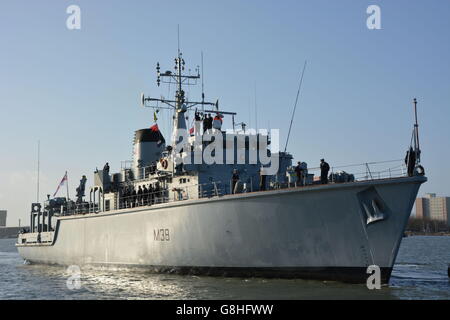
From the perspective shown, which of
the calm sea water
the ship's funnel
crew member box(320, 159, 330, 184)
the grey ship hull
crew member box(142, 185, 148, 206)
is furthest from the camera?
the ship's funnel

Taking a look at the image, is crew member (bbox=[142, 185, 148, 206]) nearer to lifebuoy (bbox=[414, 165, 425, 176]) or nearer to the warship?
the warship

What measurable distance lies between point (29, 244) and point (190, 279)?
16512 mm

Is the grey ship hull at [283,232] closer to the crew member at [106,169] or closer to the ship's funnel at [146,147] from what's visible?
the ship's funnel at [146,147]

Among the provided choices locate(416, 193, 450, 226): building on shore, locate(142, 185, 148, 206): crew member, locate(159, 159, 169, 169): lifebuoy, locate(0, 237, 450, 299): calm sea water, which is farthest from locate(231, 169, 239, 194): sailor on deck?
locate(416, 193, 450, 226): building on shore

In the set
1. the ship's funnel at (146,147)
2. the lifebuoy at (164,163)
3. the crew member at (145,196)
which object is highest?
the ship's funnel at (146,147)

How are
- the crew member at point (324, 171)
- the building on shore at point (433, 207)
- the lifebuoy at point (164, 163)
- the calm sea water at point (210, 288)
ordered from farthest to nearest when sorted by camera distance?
the building on shore at point (433, 207)
the lifebuoy at point (164, 163)
the crew member at point (324, 171)
the calm sea water at point (210, 288)

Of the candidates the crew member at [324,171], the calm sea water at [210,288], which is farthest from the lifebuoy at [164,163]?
the crew member at [324,171]

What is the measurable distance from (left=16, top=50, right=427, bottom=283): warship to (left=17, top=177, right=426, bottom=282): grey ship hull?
0.03 m

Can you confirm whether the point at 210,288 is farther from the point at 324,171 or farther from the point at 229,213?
the point at 324,171

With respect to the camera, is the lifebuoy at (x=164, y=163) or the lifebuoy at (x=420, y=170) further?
the lifebuoy at (x=164, y=163)

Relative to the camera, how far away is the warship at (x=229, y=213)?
16.1 metres

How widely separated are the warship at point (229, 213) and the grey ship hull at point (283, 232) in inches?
1.2

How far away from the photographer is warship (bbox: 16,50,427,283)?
53.0ft

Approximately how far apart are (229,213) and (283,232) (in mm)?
2198
